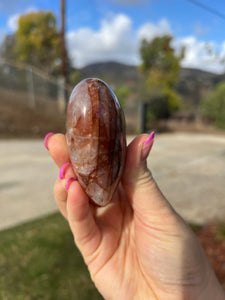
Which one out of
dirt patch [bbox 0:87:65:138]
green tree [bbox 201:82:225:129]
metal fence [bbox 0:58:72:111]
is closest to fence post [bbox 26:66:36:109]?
metal fence [bbox 0:58:72:111]

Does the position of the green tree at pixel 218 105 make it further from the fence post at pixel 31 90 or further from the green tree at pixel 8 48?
the green tree at pixel 8 48

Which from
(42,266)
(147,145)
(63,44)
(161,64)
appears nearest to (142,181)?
(147,145)

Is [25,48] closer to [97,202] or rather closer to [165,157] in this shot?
[165,157]

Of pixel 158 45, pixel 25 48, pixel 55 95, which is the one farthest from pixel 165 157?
pixel 25 48

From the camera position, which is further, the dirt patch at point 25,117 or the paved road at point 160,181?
the dirt patch at point 25,117

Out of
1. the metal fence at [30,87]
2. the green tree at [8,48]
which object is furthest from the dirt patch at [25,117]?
the green tree at [8,48]

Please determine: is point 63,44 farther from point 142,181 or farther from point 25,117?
point 142,181

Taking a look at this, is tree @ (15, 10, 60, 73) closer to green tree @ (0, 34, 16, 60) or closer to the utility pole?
green tree @ (0, 34, 16, 60)
